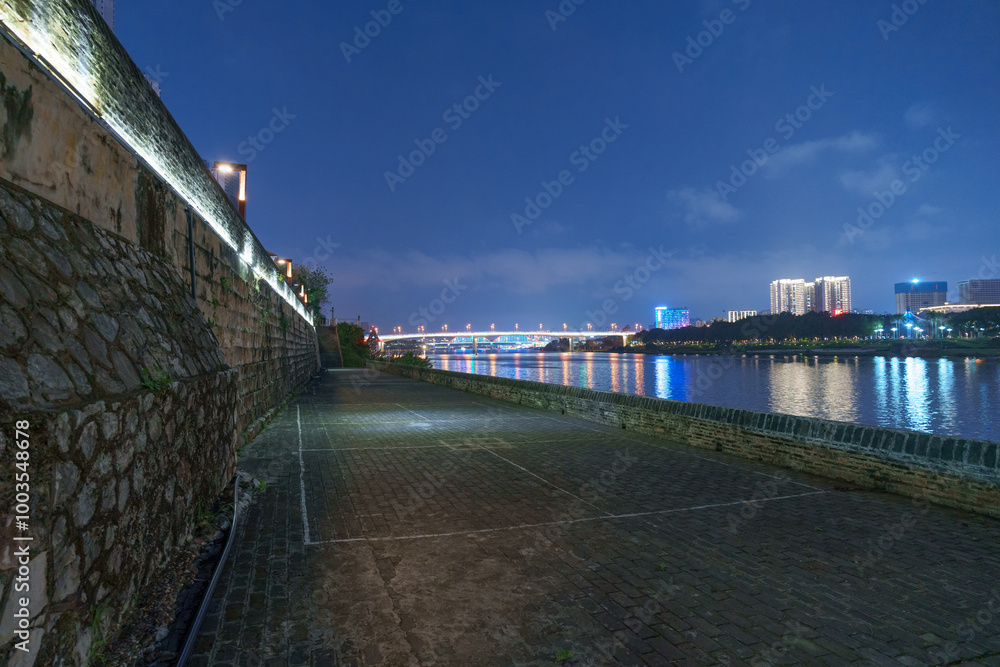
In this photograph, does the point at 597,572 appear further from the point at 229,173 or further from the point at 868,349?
the point at 868,349

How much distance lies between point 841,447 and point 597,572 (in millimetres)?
5072

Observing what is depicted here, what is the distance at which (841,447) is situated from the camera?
25.7 ft

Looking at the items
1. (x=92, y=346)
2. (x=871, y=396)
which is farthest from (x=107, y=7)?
(x=871, y=396)

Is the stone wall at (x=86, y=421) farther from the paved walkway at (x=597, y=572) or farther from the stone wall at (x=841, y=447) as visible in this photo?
the stone wall at (x=841, y=447)

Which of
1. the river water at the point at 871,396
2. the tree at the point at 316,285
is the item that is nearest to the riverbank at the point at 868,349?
the river water at the point at 871,396

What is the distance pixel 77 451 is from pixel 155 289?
116 inches

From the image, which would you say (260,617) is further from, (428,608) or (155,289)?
(155,289)

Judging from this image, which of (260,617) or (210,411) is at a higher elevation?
(210,411)

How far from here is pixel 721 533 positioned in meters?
5.63

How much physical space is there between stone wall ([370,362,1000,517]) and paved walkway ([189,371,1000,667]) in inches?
13.8

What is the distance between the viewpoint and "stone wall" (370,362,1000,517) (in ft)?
20.6

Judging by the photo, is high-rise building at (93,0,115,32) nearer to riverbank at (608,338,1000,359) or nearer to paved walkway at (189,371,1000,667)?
paved walkway at (189,371,1000,667)

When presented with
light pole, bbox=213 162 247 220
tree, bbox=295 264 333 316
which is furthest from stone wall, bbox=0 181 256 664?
tree, bbox=295 264 333 316

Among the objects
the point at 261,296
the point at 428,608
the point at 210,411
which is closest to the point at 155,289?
the point at 210,411
